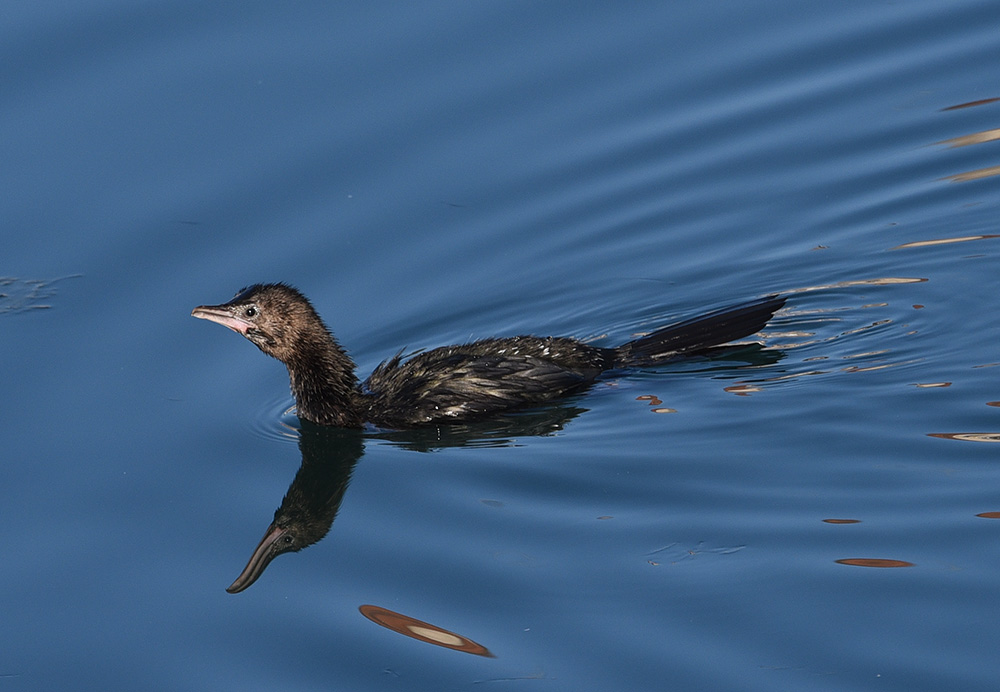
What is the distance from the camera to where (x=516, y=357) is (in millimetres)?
9008

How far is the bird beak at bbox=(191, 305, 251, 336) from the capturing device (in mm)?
8719

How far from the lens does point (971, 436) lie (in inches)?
304

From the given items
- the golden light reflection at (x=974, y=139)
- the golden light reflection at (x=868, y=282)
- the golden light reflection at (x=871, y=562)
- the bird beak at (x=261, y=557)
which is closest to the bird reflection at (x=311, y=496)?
the bird beak at (x=261, y=557)

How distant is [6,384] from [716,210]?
5.21 m

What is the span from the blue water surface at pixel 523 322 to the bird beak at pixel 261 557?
0.23ft

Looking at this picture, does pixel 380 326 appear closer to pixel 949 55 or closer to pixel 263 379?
pixel 263 379

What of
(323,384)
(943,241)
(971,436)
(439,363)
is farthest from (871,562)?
(943,241)

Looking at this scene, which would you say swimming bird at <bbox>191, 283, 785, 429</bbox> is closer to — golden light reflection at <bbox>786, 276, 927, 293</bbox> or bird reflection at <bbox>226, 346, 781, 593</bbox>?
bird reflection at <bbox>226, 346, 781, 593</bbox>

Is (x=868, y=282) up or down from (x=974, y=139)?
down

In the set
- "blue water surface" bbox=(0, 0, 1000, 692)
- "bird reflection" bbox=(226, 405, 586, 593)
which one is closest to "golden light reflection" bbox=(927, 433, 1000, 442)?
"blue water surface" bbox=(0, 0, 1000, 692)

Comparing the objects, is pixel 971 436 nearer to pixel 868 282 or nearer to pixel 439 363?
pixel 868 282

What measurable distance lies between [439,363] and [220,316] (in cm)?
142

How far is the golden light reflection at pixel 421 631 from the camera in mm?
6238

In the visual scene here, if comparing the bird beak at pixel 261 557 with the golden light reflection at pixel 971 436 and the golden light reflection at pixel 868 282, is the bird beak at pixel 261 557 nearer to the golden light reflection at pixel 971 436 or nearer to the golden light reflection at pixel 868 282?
the golden light reflection at pixel 971 436
